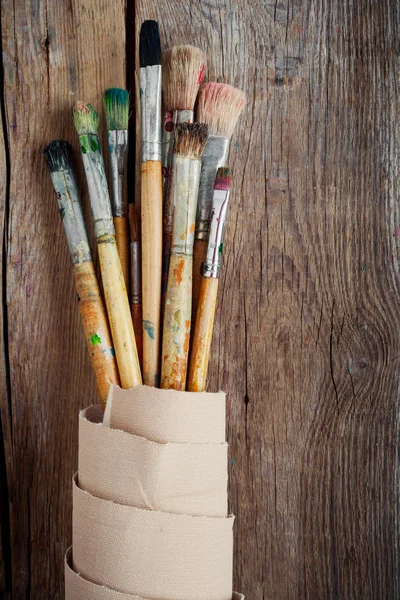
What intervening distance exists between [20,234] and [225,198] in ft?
1.37

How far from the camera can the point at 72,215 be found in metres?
0.94

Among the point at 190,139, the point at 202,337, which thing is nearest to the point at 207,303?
the point at 202,337

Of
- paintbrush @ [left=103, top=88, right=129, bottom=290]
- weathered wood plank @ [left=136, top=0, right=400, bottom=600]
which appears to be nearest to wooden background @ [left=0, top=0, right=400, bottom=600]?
weathered wood plank @ [left=136, top=0, right=400, bottom=600]

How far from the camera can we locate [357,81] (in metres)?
1.02

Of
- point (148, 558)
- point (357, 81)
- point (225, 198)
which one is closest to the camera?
point (148, 558)

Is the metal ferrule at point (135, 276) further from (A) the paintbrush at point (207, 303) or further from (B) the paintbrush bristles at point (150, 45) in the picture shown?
(B) the paintbrush bristles at point (150, 45)

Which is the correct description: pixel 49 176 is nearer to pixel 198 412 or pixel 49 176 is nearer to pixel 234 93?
pixel 234 93

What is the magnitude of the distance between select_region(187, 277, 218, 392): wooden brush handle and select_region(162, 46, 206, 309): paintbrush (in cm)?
8

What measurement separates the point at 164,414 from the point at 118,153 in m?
0.47

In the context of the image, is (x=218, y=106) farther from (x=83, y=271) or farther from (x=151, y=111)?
(x=83, y=271)

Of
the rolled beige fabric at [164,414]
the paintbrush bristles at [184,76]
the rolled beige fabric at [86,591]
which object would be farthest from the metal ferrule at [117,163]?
the rolled beige fabric at [86,591]

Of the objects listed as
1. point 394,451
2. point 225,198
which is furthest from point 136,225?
point 394,451

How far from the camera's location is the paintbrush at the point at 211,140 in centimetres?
94

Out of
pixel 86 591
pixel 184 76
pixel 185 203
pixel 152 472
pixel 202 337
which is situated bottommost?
pixel 86 591
